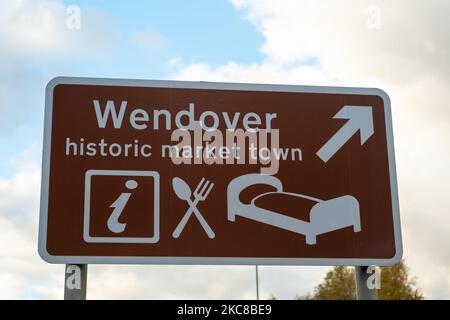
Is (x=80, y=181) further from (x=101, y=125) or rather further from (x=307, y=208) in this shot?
(x=307, y=208)

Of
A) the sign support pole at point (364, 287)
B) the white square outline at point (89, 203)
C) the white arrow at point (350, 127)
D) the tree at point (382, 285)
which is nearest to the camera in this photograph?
the white square outline at point (89, 203)

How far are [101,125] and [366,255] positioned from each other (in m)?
2.78

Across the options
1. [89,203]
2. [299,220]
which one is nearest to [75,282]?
[89,203]

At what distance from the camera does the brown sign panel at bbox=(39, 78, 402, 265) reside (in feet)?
21.2

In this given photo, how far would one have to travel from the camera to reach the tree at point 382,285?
4225 centimetres

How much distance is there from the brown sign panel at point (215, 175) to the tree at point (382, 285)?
117 ft

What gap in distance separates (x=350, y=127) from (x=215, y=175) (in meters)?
1.44

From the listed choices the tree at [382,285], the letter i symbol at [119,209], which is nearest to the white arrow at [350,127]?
the letter i symbol at [119,209]

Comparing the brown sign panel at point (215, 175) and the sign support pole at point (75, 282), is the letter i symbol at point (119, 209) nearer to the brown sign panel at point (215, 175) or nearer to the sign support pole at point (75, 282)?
the brown sign panel at point (215, 175)

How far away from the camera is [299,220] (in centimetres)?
670

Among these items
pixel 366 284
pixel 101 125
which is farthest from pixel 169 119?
pixel 366 284

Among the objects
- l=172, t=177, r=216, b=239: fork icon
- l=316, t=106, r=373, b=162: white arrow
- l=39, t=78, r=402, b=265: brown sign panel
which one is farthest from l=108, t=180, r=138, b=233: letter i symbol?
l=316, t=106, r=373, b=162: white arrow

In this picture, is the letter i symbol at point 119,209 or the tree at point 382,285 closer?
the letter i symbol at point 119,209

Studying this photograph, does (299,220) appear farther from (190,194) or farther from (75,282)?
(75,282)
